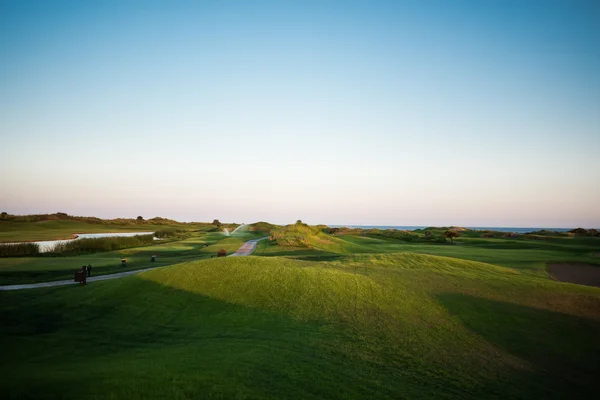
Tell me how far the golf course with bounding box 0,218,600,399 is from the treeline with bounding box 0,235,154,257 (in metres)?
18.0

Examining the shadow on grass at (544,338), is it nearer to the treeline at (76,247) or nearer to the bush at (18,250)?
the treeline at (76,247)

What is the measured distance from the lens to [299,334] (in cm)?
1476

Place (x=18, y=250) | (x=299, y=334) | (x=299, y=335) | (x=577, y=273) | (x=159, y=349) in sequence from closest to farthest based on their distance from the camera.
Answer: (x=159, y=349) < (x=299, y=335) < (x=299, y=334) < (x=577, y=273) < (x=18, y=250)

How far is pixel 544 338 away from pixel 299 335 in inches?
452

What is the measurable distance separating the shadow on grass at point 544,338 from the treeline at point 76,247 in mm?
47956

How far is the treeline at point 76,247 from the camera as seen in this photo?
4216 cm

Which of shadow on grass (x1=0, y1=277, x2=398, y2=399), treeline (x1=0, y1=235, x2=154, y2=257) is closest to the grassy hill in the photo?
shadow on grass (x1=0, y1=277, x2=398, y2=399)

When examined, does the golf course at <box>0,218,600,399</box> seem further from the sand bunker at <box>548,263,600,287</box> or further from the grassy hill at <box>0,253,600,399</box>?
the sand bunker at <box>548,263,600,287</box>

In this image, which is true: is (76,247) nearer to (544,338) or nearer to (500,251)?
(544,338)

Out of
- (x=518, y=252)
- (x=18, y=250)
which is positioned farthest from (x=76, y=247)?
(x=518, y=252)

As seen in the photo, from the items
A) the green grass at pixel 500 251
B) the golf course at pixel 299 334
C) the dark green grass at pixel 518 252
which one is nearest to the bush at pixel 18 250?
the golf course at pixel 299 334

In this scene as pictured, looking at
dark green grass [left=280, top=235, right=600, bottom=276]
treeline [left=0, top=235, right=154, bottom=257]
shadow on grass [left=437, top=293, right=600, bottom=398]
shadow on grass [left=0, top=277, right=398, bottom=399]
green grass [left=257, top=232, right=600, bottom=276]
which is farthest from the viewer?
treeline [left=0, top=235, right=154, bottom=257]

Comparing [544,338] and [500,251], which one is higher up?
[500,251]

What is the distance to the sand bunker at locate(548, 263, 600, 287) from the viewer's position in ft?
101
